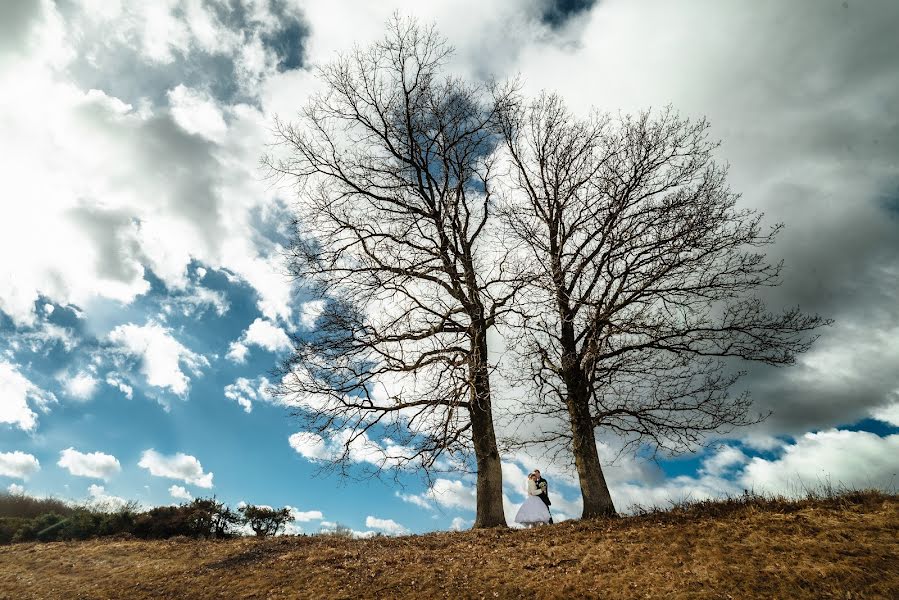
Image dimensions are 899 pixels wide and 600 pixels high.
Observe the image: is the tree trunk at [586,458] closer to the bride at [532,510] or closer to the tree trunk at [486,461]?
the bride at [532,510]

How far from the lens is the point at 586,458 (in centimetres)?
1077

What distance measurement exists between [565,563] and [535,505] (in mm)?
4698

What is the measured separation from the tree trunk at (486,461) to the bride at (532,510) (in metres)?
1.20

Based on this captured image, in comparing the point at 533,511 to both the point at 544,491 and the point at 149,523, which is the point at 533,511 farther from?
the point at 149,523

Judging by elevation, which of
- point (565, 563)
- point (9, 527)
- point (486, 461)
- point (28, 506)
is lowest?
point (565, 563)

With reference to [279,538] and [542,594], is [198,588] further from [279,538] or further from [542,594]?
[542,594]

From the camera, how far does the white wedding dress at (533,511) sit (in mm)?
11681

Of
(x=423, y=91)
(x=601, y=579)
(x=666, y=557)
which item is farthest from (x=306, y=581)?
(x=423, y=91)

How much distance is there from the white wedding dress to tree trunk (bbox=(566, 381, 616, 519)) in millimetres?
1505

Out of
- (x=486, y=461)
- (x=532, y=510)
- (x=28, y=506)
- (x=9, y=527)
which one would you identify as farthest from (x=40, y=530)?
(x=532, y=510)

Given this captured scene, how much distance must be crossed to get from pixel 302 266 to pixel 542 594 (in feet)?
28.8

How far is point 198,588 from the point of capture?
28.4 feet

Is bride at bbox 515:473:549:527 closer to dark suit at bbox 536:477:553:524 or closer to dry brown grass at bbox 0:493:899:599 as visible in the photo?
dark suit at bbox 536:477:553:524

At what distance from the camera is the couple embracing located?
11695 mm
